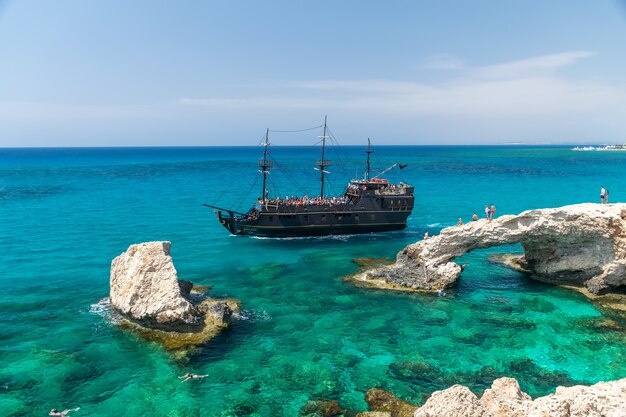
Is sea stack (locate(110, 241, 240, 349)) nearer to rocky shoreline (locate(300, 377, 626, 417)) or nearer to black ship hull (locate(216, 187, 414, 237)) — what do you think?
rocky shoreline (locate(300, 377, 626, 417))

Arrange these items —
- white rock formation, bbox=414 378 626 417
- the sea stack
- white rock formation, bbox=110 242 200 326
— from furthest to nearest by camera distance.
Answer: white rock formation, bbox=110 242 200 326, the sea stack, white rock formation, bbox=414 378 626 417

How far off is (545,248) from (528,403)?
826 inches

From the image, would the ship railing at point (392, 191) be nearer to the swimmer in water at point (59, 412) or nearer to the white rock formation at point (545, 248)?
the white rock formation at point (545, 248)

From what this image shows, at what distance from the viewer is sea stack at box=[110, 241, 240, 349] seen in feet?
68.9

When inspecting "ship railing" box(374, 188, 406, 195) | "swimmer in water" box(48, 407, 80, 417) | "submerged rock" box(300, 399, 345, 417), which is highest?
"ship railing" box(374, 188, 406, 195)

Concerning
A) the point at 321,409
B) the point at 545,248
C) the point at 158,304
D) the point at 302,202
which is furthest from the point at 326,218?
the point at 321,409

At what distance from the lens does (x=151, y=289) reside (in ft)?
72.2

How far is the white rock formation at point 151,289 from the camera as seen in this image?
Result: 2119cm

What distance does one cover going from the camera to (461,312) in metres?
24.2

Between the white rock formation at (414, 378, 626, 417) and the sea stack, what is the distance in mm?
13361

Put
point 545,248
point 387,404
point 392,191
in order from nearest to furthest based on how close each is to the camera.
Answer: point 387,404
point 545,248
point 392,191

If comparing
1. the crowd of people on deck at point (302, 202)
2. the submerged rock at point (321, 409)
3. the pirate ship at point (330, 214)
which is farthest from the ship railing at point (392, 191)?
the submerged rock at point (321, 409)

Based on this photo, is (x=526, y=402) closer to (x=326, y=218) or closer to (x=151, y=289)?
(x=151, y=289)

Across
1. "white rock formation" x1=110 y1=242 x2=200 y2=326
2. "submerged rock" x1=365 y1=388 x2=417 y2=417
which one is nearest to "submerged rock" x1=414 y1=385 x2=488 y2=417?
"submerged rock" x1=365 y1=388 x2=417 y2=417
